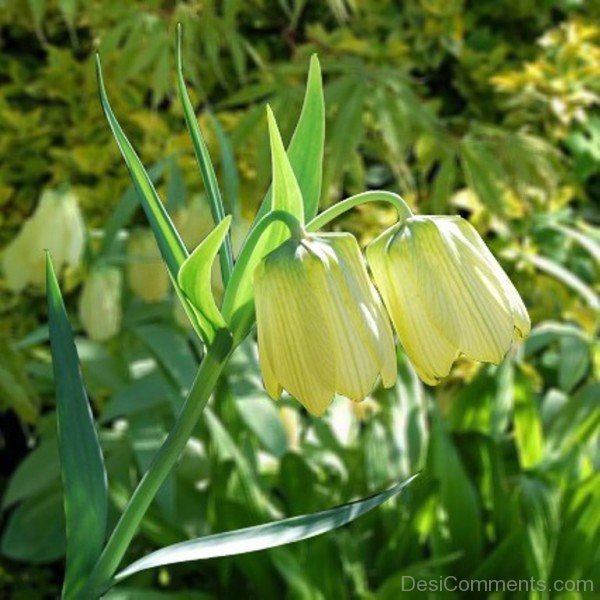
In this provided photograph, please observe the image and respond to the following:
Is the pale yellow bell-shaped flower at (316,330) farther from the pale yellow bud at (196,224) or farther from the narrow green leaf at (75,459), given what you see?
the pale yellow bud at (196,224)

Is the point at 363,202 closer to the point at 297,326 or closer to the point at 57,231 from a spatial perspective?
the point at 297,326

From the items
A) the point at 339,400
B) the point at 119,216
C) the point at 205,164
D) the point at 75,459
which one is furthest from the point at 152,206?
the point at 339,400

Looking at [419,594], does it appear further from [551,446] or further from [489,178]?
[489,178]

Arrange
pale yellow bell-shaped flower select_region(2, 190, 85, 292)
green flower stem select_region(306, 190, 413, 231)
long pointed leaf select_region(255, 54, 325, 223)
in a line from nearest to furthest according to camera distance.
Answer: green flower stem select_region(306, 190, 413, 231), long pointed leaf select_region(255, 54, 325, 223), pale yellow bell-shaped flower select_region(2, 190, 85, 292)

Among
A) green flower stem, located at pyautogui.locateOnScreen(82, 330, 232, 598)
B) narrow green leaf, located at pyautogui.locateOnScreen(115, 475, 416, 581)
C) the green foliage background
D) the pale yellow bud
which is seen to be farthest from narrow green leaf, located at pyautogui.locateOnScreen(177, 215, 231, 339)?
the pale yellow bud

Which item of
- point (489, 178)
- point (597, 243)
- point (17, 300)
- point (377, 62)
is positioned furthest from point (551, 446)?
point (17, 300)

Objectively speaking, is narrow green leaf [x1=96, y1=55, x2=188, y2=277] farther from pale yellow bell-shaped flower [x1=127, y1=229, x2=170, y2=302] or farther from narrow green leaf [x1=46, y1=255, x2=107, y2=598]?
pale yellow bell-shaped flower [x1=127, y1=229, x2=170, y2=302]
